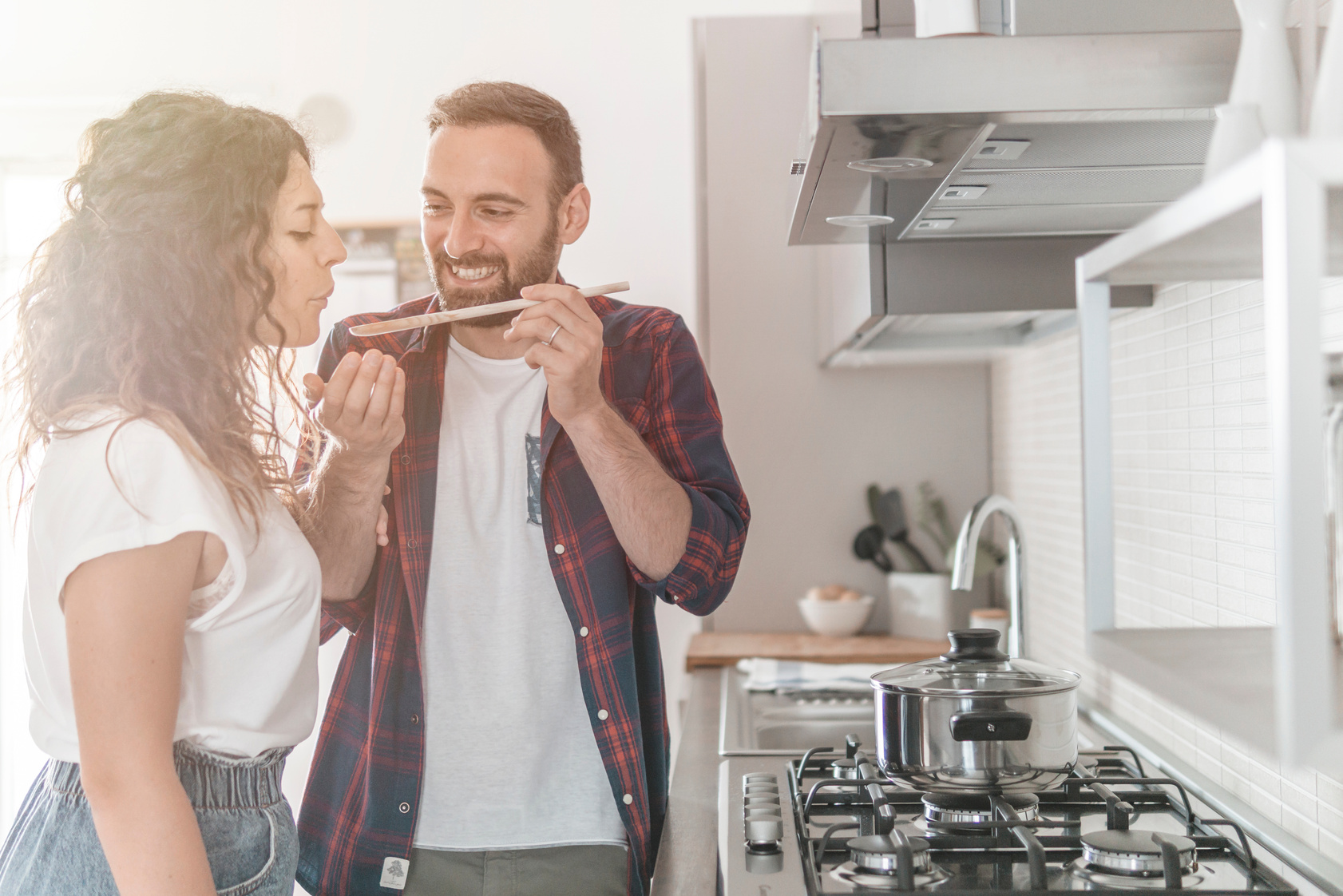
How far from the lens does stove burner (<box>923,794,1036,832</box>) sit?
44.8 inches

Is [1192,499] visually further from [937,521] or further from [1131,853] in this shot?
[937,521]

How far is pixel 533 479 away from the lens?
4.53 feet

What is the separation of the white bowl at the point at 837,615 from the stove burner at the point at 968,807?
4.50 ft

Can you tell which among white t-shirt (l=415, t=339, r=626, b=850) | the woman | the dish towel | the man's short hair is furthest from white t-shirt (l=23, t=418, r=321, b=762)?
the dish towel

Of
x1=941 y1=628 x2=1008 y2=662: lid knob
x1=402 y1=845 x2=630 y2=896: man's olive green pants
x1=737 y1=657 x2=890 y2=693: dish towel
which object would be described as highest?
x1=941 y1=628 x2=1008 y2=662: lid knob

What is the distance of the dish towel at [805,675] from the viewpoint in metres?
2.09

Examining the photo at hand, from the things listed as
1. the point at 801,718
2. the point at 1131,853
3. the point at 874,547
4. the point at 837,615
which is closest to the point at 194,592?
the point at 1131,853

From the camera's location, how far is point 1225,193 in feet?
1.83

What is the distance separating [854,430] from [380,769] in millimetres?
1708

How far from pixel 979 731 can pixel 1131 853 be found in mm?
171

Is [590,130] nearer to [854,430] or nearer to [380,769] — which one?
[854,430]

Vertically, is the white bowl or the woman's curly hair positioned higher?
the woman's curly hair

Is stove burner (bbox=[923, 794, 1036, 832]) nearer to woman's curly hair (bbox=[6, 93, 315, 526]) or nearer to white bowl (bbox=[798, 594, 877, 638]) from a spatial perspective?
woman's curly hair (bbox=[6, 93, 315, 526])

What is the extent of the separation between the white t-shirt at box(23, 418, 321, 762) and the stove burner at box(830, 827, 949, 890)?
52 centimetres
